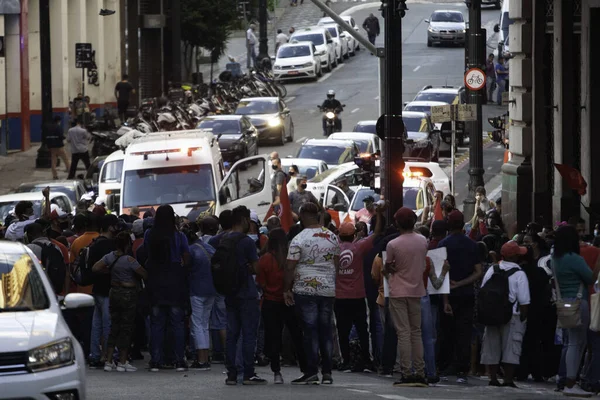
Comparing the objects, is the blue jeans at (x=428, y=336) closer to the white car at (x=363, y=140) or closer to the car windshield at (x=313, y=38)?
the white car at (x=363, y=140)

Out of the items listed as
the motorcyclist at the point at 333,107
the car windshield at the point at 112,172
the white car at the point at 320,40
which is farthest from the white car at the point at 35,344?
the white car at the point at 320,40

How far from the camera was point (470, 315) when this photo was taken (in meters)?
15.4

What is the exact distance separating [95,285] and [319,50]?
47626 millimetres

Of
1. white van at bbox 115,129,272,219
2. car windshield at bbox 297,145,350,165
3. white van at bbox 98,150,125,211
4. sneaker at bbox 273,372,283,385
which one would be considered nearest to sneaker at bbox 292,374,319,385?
sneaker at bbox 273,372,283,385

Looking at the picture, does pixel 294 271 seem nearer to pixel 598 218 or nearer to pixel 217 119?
pixel 598 218

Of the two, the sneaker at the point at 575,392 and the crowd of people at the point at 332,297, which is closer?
the sneaker at the point at 575,392

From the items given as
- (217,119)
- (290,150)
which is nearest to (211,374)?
(217,119)

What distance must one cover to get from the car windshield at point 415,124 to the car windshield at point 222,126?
188 inches

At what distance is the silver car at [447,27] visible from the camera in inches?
2628

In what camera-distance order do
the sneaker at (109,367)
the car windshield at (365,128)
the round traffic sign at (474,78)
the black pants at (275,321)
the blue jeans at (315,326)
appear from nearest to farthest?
the blue jeans at (315,326) → the black pants at (275,321) → the sneaker at (109,367) → the round traffic sign at (474,78) → the car windshield at (365,128)

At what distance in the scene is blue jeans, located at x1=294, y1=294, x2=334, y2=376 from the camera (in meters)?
14.1

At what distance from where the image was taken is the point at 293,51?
2404 inches

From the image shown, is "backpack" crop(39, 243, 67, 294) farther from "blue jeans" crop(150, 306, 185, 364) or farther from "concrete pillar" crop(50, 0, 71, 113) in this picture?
"concrete pillar" crop(50, 0, 71, 113)

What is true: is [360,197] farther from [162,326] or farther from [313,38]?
[313,38]
